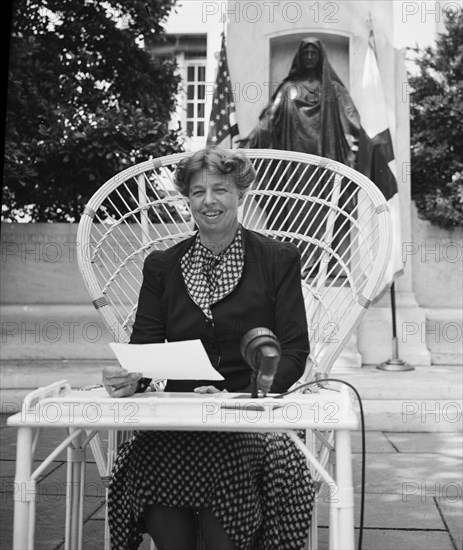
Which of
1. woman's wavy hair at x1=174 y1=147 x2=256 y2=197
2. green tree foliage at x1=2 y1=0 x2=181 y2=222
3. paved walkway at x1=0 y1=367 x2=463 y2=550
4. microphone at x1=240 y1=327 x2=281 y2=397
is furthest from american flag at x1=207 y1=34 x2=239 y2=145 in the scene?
microphone at x1=240 y1=327 x2=281 y2=397

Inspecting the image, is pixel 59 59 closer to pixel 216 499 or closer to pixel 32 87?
pixel 32 87

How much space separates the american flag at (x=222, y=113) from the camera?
6.21m

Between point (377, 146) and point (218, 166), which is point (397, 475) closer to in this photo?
point (218, 166)

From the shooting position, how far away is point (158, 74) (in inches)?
309

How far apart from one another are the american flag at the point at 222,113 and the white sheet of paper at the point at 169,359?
4901mm

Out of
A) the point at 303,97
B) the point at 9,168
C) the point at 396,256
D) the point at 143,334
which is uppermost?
the point at 303,97

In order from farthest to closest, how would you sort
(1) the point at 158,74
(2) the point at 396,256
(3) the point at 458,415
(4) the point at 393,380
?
(1) the point at 158,74
(2) the point at 396,256
(4) the point at 393,380
(3) the point at 458,415

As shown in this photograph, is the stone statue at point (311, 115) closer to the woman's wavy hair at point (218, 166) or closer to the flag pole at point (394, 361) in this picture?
the flag pole at point (394, 361)

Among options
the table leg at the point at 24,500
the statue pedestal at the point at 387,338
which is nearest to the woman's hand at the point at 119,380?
the table leg at the point at 24,500

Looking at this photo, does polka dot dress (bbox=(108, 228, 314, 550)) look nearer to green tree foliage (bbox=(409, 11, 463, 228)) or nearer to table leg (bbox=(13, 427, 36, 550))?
table leg (bbox=(13, 427, 36, 550))

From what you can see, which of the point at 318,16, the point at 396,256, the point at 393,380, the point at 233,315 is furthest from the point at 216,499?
the point at 318,16

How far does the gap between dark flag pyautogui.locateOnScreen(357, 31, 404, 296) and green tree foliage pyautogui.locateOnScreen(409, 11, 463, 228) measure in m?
0.91

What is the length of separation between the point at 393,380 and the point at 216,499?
3538 mm

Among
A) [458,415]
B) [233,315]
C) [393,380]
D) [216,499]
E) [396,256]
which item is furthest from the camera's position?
[396,256]
